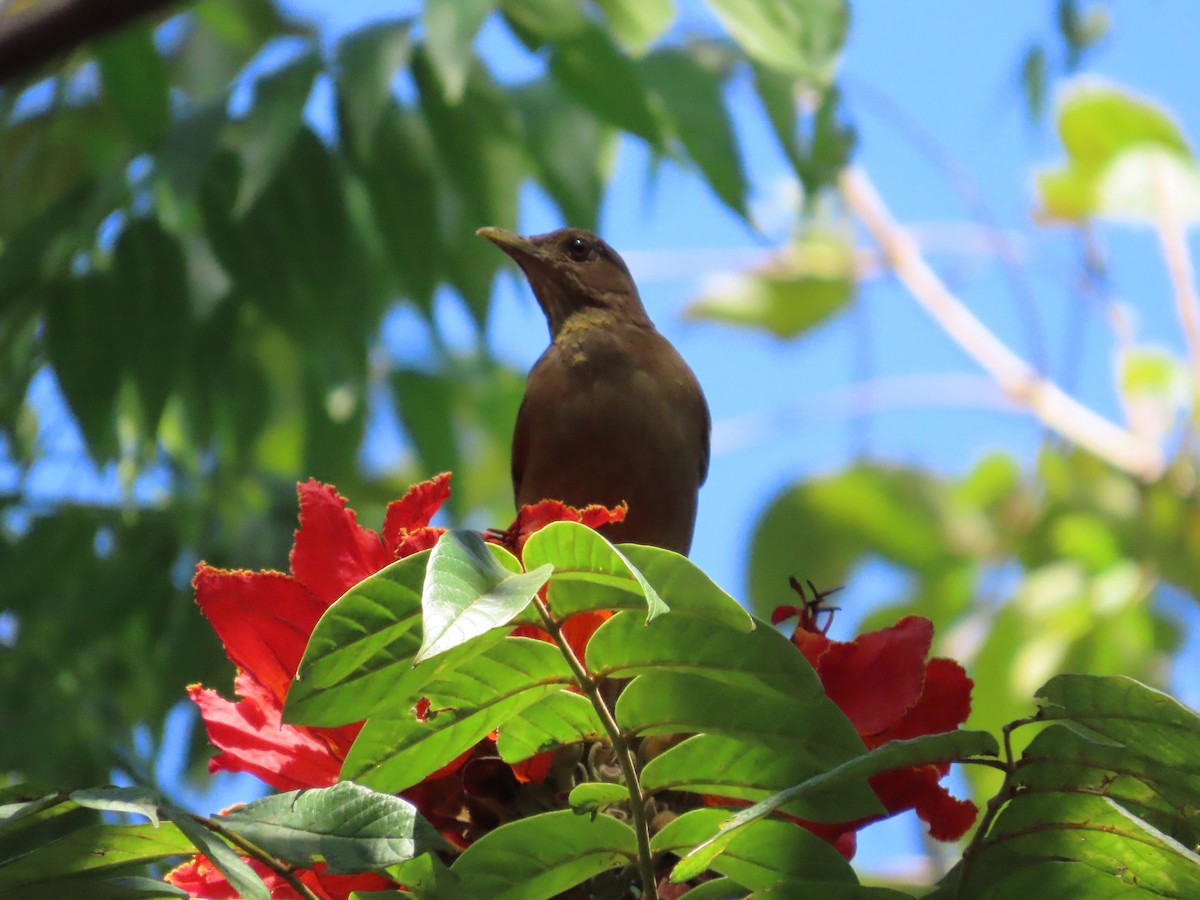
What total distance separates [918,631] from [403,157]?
119 inches

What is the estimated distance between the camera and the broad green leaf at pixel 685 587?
4.40 ft

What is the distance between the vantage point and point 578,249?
4418mm

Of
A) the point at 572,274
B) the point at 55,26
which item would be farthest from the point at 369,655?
the point at 572,274

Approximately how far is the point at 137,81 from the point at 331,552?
263cm

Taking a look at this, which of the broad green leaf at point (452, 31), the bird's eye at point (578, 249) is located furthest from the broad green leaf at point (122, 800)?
the bird's eye at point (578, 249)

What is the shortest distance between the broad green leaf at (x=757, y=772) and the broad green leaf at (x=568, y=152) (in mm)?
3039

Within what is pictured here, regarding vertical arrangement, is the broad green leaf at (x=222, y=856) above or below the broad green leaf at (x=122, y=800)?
below

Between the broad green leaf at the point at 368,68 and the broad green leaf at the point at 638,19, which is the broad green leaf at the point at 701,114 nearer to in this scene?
the broad green leaf at the point at 638,19

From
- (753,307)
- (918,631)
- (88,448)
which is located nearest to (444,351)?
(88,448)

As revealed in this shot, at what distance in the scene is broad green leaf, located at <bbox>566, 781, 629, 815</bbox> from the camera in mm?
1420

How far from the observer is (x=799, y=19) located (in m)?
3.63

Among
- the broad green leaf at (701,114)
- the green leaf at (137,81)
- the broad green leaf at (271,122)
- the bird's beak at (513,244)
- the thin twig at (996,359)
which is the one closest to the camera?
the broad green leaf at (271,122)

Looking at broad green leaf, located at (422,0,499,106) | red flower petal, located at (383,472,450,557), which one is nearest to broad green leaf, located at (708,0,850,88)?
broad green leaf, located at (422,0,499,106)

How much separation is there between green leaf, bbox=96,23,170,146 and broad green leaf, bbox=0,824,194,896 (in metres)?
2.82
